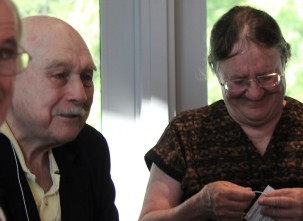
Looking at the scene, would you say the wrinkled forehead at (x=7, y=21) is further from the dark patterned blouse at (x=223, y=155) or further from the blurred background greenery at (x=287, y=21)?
the blurred background greenery at (x=287, y=21)

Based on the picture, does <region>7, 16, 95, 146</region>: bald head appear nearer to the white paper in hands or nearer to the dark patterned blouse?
the dark patterned blouse

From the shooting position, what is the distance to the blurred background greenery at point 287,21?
303 cm

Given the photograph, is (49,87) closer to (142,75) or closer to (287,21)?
(142,75)

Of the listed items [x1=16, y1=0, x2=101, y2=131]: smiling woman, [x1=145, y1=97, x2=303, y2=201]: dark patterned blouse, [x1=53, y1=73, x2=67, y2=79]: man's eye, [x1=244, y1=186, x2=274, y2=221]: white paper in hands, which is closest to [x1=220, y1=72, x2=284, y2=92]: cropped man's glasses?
[x1=145, y1=97, x2=303, y2=201]: dark patterned blouse

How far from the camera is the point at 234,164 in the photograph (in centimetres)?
244

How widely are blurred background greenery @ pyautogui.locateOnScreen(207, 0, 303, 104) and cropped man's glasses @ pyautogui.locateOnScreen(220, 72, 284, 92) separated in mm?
633

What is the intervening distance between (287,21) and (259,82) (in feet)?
2.53

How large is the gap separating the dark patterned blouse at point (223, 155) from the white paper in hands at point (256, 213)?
11 cm

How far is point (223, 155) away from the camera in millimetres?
2445

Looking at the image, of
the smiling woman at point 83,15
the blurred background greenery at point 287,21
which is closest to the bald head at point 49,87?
the smiling woman at point 83,15

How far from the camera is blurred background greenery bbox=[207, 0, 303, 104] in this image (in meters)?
3.03

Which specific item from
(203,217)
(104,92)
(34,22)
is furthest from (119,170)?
(34,22)

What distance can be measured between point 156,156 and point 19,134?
62 centimetres

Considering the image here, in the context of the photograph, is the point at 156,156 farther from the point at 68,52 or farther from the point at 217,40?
the point at 68,52
